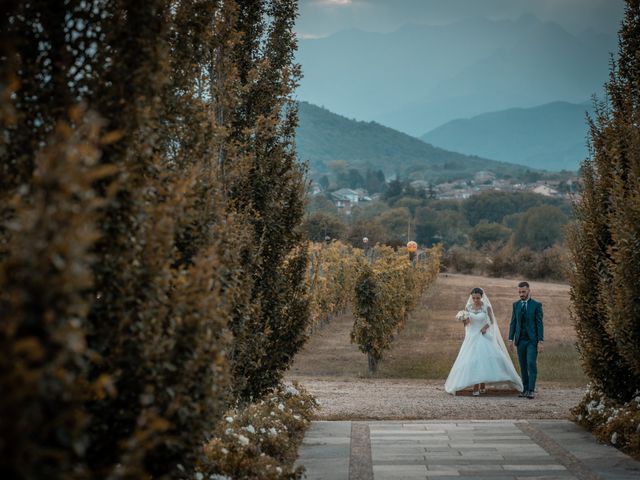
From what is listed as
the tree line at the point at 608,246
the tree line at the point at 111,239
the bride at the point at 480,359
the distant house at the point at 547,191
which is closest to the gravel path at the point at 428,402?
the bride at the point at 480,359

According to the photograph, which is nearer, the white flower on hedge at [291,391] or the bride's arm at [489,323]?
the white flower on hedge at [291,391]

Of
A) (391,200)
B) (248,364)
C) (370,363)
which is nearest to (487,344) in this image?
(370,363)

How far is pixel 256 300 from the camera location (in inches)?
330

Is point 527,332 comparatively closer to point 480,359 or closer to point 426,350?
point 480,359

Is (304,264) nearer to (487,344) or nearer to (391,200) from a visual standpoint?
(487,344)

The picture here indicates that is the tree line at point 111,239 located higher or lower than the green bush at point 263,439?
higher

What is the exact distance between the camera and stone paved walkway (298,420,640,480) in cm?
696

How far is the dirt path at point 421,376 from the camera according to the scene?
1158 centimetres

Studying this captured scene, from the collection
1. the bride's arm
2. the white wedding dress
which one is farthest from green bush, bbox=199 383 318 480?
the bride's arm

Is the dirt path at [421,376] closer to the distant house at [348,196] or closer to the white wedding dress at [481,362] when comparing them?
the white wedding dress at [481,362]

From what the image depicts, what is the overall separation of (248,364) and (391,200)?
126102 millimetres

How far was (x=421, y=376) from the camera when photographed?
17281mm

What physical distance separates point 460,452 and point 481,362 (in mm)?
5804

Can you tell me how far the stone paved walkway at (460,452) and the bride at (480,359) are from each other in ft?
10.9
